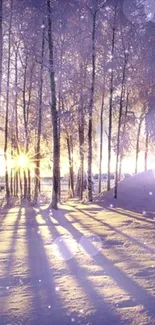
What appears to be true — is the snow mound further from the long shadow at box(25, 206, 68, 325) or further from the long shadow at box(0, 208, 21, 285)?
the long shadow at box(25, 206, 68, 325)

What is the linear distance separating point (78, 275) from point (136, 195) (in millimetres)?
15739

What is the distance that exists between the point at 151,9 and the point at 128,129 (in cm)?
858

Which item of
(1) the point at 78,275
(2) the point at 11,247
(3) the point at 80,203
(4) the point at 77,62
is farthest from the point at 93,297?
(4) the point at 77,62

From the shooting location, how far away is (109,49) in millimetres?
24609

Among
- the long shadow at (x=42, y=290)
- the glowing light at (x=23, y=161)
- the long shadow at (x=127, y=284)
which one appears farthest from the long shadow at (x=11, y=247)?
the glowing light at (x=23, y=161)

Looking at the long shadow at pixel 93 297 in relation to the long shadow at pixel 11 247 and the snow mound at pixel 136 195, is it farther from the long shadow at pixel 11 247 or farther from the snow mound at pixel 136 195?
the snow mound at pixel 136 195

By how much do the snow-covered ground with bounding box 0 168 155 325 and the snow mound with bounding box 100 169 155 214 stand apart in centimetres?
718

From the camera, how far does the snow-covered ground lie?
4.80m

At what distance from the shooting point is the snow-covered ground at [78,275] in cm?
480

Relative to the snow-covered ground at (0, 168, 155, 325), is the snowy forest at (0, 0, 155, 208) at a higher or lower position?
higher

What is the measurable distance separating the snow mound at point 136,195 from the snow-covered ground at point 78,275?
7179 millimetres

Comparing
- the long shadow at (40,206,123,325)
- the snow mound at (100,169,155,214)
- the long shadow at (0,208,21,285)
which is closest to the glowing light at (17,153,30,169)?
the snow mound at (100,169,155,214)

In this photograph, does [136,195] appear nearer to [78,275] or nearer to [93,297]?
[78,275]

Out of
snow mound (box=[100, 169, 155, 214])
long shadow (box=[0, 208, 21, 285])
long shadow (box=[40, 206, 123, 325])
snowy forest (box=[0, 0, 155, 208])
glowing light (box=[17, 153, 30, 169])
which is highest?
snowy forest (box=[0, 0, 155, 208])
